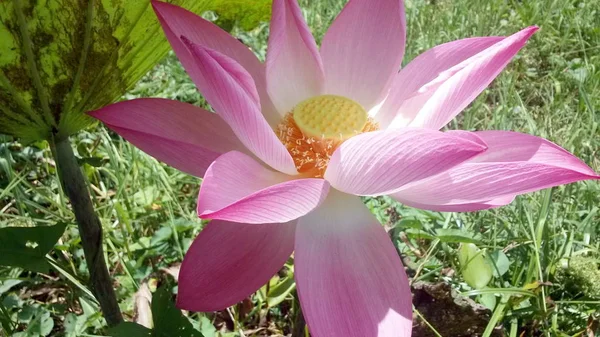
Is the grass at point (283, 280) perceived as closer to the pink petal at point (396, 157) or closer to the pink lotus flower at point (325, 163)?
the pink lotus flower at point (325, 163)

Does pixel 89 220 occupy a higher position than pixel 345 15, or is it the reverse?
pixel 345 15

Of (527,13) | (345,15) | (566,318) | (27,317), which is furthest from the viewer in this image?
(527,13)

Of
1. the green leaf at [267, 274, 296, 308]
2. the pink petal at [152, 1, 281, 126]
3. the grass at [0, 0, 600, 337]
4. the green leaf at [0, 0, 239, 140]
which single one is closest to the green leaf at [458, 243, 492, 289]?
the grass at [0, 0, 600, 337]

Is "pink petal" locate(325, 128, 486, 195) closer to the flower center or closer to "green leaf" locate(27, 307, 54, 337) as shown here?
the flower center

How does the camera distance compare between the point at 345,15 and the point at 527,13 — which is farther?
the point at 527,13

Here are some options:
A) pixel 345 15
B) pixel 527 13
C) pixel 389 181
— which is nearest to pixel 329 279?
pixel 389 181

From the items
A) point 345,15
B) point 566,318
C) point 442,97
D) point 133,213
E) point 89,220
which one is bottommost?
point 566,318

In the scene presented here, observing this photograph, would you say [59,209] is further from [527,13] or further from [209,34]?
[527,13]
